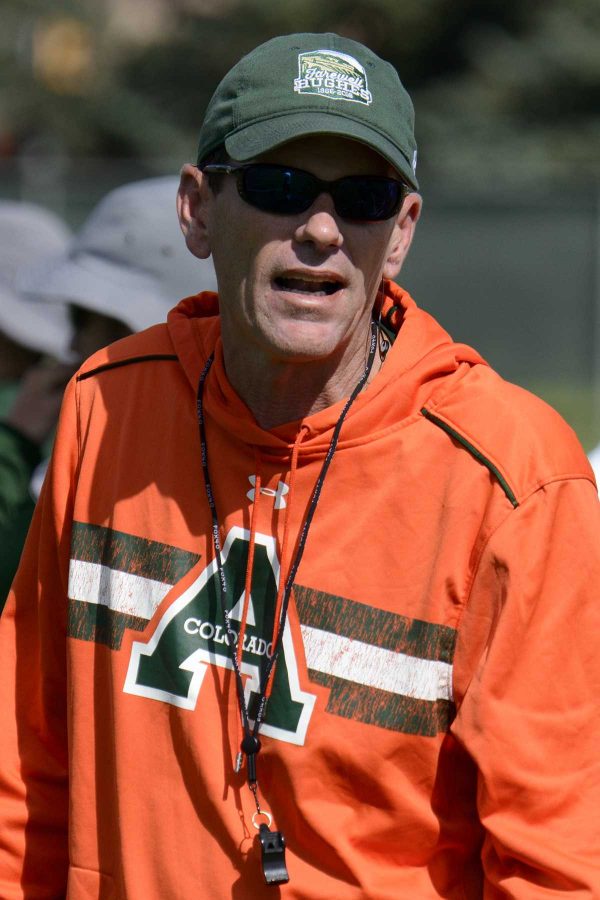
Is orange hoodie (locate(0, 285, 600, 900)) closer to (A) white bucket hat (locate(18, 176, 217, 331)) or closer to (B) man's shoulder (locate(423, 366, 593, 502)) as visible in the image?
(B) man's shoulder (locate(423, 366, 593, 502))

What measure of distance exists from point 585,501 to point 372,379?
458mm

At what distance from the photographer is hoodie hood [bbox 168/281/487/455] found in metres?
2.36

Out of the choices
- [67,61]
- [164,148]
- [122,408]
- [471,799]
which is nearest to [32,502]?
[122,408]

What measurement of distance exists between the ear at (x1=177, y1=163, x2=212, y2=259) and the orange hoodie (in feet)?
0.78

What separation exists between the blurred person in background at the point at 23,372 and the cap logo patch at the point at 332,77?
1.75 m

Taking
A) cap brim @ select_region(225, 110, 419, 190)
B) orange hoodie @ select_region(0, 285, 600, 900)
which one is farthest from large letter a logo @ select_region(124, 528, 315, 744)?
cap brim @ select_region(225, 110, 419, 190)

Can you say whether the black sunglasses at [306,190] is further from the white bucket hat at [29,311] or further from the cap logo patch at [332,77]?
the white bucket hat at [29,311]

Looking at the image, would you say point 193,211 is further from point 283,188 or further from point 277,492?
point 277,492

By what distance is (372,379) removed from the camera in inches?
97.7

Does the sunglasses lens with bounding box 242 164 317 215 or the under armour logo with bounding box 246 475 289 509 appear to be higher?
the sunglasses lens with bounding box 242 164 317 215

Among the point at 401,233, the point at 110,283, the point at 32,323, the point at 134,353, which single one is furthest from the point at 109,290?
the point at 401,233

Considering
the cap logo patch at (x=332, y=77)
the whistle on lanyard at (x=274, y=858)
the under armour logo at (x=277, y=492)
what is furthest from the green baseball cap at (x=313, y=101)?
the whistle on lanyard at (x=274, y=858)

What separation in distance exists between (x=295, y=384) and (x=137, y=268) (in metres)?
1.85

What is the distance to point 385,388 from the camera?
2.37 m
